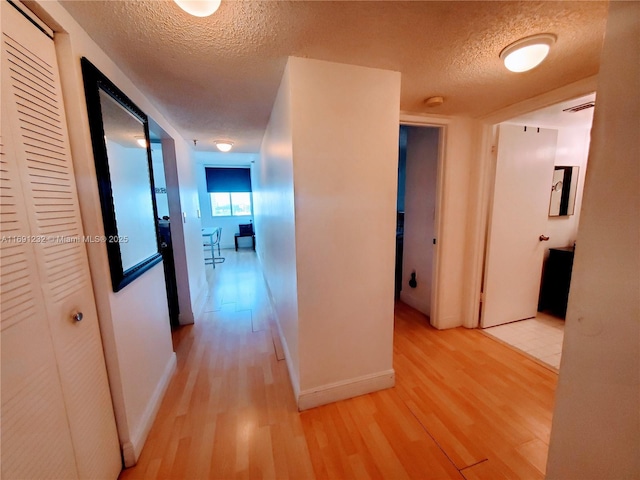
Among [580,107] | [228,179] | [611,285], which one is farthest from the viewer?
[228,179]

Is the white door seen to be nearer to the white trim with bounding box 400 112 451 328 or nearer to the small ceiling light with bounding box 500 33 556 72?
the white trim with bounding box 400 112 451 328

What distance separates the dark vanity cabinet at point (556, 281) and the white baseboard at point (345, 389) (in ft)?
7.84

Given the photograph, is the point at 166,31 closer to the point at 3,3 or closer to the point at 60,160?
the point at 3,3

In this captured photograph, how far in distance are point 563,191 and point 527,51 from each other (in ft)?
8.04

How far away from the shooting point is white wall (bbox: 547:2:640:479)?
A: 0.40 meters

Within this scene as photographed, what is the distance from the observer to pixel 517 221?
2.44 meters

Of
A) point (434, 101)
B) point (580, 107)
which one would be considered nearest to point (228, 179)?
point (434, 101)

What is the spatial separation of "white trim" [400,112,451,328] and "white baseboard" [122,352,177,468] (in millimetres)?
2532

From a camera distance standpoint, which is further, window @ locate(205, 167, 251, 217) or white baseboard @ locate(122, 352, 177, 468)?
window @ locate(205, 167, 251, 217)

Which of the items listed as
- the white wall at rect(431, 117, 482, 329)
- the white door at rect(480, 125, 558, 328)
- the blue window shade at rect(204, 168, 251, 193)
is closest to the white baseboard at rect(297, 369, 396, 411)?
the white wall at rect(431, 117, 482, 329)

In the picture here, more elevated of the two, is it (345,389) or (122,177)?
(122,177)

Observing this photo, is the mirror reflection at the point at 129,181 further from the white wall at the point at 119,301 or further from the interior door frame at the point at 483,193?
the interior door frame at the point at 483,193

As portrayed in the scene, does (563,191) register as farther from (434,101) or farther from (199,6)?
(199,6)

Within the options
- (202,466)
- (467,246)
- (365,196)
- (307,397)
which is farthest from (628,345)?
(467,246)
